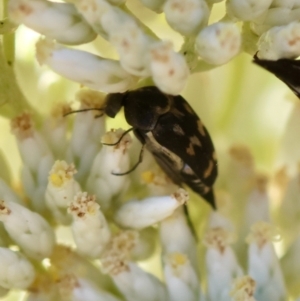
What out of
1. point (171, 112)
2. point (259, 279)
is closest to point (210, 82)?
point (171, 112)

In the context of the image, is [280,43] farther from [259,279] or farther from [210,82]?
[210,82]

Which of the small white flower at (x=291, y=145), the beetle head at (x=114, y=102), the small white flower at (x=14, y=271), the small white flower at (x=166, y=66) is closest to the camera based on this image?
the small white flower at (x=166, y=66)

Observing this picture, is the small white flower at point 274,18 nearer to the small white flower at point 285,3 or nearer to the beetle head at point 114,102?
the small white flower at point 285,3

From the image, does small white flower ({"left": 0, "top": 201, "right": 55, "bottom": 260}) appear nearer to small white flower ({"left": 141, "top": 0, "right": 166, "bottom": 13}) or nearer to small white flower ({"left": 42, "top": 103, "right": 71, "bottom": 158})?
small white flower ({"left": 42, "top": 103, "right": 71, "bottom": 158})

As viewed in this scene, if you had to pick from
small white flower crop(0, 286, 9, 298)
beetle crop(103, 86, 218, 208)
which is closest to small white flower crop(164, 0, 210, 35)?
beetle crop(103, 86, 218, 208)

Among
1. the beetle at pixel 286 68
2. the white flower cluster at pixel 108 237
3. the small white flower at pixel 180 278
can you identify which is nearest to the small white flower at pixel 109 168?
the white flower cluster at pixel 108 237

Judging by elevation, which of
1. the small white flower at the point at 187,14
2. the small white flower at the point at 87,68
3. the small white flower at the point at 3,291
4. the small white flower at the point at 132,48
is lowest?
the small white flower at the point at 3,291
